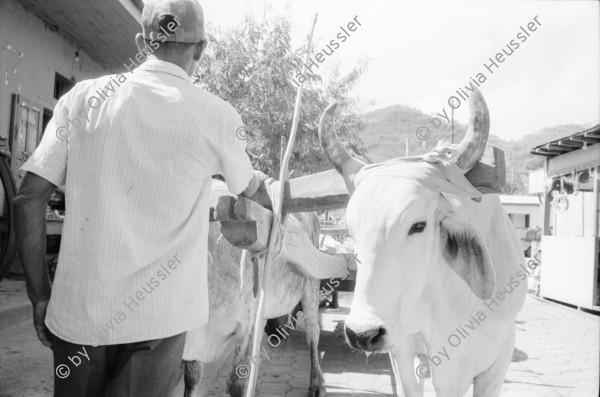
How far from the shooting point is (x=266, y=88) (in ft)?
25.3

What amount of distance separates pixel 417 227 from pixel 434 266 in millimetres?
359

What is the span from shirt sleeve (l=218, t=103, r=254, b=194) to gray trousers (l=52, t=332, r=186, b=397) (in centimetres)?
63

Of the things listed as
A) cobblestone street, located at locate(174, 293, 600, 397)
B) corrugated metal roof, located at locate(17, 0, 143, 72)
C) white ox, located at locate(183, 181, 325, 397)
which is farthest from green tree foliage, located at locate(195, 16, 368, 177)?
white ox, located at locate(183, 181, 325, 397)

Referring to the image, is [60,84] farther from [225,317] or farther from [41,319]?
[41,319]

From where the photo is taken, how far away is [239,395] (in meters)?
3.42

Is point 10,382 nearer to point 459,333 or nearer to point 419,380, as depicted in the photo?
point 419,380

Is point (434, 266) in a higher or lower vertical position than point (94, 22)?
lower

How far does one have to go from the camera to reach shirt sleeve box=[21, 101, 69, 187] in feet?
5.54

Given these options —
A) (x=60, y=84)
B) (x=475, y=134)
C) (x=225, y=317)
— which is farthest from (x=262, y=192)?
(x=60, y=84)

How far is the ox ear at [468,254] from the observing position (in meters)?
2.36

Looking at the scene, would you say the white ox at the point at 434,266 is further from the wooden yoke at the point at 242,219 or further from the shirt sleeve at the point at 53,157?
the shirt sleeve at the point at 53,157

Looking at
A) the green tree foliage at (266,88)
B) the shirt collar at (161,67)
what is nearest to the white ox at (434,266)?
the shirt collar at (161,67)

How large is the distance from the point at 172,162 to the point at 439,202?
1.29 meters

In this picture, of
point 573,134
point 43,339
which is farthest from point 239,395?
point 573,134
